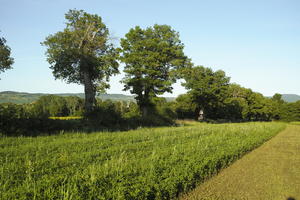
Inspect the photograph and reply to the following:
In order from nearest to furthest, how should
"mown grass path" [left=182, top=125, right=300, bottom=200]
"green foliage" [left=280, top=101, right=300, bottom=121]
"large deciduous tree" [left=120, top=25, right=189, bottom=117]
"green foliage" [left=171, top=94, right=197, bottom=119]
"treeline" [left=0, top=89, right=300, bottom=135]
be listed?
"mown grass path" [left=182, top=125, right=300, bottom=200] < "treeline" [left=0, top=89, right=300, bottom=135] < "large deciduous tree" [left=120, top=25, right=189, bottom=117] < "green foliage" [left=171, top=94, right=197, bottom=119] < "green foliage" [left=280, top=101, right=300, bottom=121]

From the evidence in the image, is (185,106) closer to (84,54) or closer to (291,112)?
(84,54)

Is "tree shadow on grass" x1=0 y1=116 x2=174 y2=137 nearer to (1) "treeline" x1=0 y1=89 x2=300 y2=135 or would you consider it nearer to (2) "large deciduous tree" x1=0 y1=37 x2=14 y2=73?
(1) "treeline" x1=0 y1=89 x2=300 y2=135

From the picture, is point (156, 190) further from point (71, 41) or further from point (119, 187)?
point (71, 41)

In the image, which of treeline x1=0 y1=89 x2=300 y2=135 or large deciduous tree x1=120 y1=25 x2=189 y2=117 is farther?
large deciduous tree x1=120 y1=25 x2=189 y2=117

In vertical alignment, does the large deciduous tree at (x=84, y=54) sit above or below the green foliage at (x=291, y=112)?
above

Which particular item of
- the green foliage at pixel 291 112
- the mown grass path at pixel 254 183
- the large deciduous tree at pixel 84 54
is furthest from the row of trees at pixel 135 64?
the green foliage at pixel 291 112

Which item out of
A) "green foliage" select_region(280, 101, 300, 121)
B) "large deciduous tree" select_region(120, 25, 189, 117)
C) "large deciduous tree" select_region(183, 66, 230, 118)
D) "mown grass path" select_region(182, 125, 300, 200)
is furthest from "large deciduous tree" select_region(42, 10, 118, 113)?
"green foliage" select_region(280, 101, 300, 121)

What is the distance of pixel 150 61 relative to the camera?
101 ft

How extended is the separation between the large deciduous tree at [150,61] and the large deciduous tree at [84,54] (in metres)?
7.35

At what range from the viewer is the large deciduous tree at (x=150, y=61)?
103 feet

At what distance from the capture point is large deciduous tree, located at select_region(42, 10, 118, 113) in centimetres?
2186

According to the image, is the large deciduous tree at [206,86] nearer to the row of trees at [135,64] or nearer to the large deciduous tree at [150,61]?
the row of trees at [135,64]

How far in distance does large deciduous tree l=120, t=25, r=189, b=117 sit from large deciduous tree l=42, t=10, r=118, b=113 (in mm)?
7346

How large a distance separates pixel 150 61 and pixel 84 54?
445 inches
